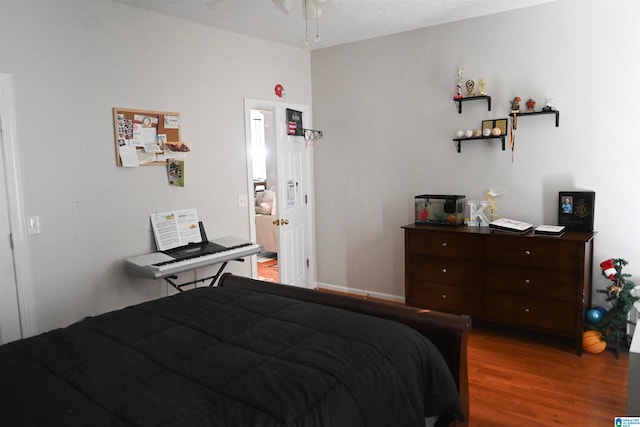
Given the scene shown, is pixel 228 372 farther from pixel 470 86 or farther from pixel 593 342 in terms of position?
pixel 470 86

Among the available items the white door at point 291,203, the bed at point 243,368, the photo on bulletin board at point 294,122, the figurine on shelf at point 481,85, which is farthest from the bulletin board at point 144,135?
the figurine on shelf at point 481,85

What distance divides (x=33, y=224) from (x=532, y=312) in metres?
3.56

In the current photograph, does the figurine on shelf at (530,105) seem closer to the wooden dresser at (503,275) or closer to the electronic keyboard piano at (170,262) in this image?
the wooden dresser at (503,275)

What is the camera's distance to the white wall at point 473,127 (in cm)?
334

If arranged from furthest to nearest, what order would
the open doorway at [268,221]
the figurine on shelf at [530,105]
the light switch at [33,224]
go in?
1. the open doorway at [268,221]
2. the figurine on shelf at [530,105]
3. the light switch at [33,224]

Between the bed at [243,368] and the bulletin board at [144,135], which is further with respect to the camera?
the bulletin board at [144,135]

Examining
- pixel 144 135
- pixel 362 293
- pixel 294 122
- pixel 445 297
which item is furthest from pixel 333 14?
pixel 362 293

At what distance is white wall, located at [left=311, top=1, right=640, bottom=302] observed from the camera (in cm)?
334

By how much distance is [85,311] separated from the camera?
313 cm

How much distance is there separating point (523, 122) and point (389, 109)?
1261mm

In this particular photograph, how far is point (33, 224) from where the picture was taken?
9.32 ft

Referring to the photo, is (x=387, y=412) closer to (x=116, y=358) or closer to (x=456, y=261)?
(x=116, y=358)

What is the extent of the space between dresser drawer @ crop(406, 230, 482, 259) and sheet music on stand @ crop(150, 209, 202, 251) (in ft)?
6.09

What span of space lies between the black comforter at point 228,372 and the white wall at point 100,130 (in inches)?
42.3
